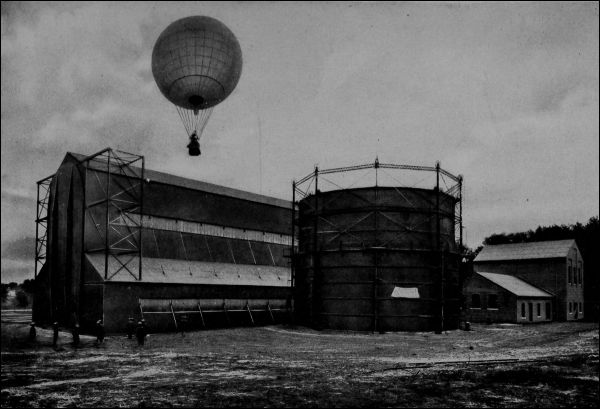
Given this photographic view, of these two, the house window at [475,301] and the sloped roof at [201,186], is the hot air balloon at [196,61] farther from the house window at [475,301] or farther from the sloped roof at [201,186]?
the house window at [475,301]

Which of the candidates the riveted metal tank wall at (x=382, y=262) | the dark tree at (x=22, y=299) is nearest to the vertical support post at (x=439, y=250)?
the riveted metal tank wall at (x=382, y=262)

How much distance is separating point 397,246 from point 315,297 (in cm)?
638

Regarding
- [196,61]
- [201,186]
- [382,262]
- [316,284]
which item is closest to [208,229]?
[201,186]

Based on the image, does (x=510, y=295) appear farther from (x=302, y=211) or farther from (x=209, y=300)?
(x=209, y=300)

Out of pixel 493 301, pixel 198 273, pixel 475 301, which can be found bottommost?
pixel 475 301

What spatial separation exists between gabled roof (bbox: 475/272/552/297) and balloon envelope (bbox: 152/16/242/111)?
3141cm

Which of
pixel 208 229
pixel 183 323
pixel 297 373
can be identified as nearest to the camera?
pixel 297 373

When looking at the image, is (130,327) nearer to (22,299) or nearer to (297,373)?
(297,373)

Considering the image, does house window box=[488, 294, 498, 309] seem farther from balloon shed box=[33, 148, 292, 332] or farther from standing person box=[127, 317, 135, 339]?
standing person box=[127, 317, 135, 339]

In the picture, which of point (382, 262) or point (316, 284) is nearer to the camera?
point (382, 262)

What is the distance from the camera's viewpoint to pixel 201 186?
125 ft

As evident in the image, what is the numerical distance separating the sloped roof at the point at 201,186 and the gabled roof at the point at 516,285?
1823 cm

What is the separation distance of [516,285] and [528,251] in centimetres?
703

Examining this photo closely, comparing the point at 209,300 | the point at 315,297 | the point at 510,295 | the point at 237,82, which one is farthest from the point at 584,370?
the point at 510,295
